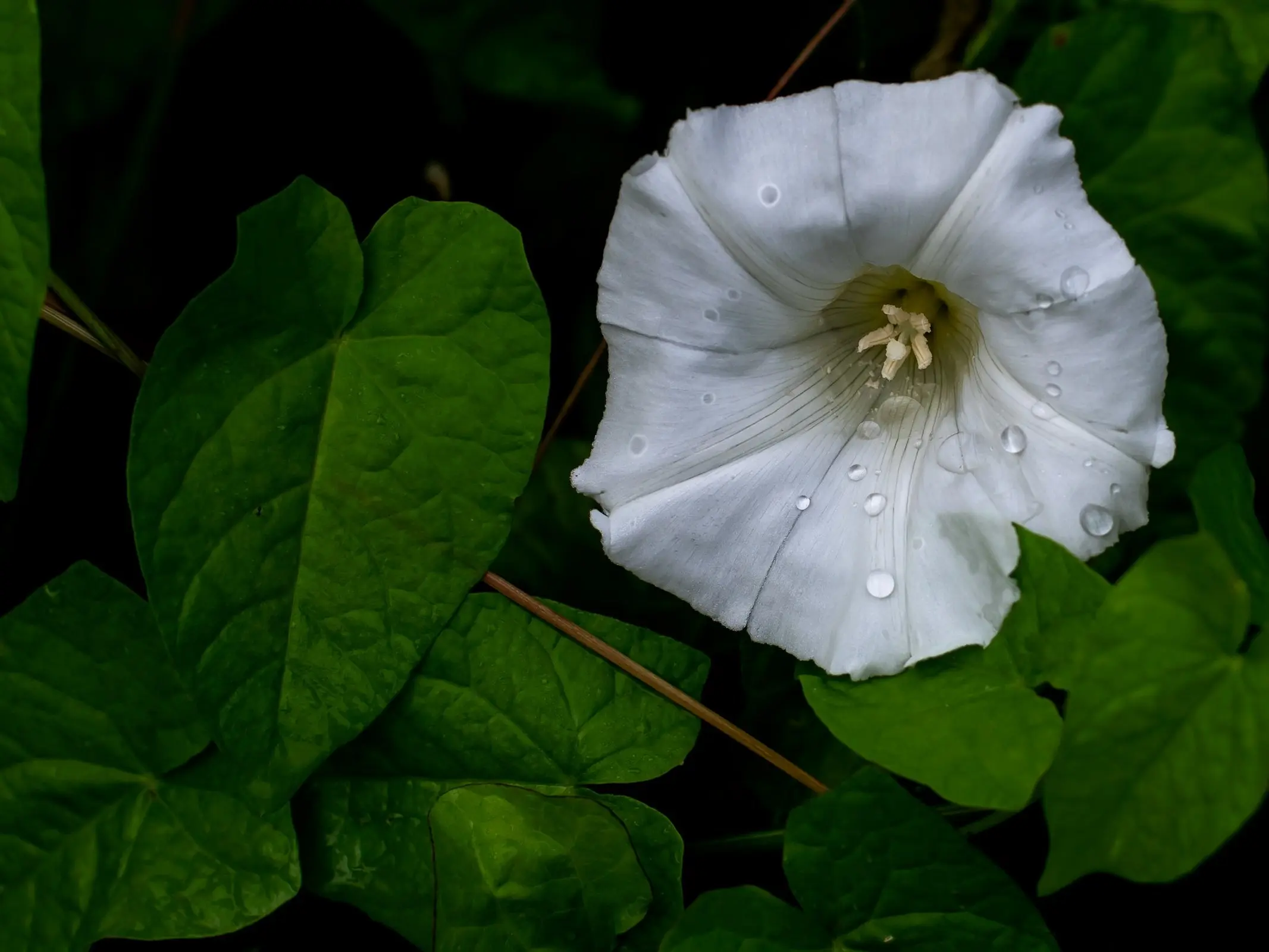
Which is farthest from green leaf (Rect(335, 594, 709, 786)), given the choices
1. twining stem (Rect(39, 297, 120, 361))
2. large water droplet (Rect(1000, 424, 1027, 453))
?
Result: twining stem (Rect(39, 297, 120, 361))

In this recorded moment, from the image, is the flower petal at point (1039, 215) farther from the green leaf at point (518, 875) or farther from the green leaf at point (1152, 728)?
the green leaf at point (518, 875)

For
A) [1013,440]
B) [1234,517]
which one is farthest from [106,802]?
[1234,517]

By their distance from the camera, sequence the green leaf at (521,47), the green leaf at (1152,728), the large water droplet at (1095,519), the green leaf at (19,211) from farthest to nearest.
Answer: the green leaf at (521,47), the large water droplet at (1095,519), the green leaf at (19,211), the green leaf at (1152,728)

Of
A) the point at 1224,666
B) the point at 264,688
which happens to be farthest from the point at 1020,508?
the point at 264,688

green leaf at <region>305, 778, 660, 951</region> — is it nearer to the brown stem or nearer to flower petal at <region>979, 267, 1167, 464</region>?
the brown stem

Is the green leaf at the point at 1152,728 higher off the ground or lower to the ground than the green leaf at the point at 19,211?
higher

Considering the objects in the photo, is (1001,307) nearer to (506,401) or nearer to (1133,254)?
(1133,254)

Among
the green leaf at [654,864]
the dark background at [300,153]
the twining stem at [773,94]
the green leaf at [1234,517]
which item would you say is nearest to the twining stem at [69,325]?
the dark background at [300,153]
